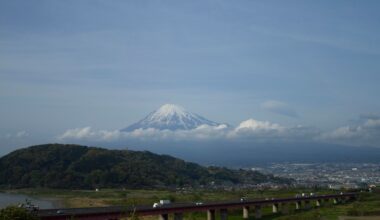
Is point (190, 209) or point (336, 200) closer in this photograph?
point (190, 209)

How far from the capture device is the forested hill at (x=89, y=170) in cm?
12638

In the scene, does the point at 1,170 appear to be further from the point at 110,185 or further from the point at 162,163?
the point at 162,163

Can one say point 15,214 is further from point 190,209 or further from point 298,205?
point 298,205

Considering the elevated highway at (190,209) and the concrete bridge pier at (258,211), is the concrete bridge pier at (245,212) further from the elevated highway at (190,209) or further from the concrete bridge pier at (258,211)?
the concrete bridge pier at (258,211)

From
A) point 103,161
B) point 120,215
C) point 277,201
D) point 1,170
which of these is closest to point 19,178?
point 1,170

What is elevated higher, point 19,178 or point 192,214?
point 19,178

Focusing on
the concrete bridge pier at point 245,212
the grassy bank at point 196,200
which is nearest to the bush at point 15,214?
the grassy bank at point 196,200

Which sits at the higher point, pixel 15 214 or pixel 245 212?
pixel 15 214

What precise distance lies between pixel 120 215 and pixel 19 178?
270 feet

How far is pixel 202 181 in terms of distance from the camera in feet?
497

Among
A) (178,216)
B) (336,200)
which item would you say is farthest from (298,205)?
(178,216)

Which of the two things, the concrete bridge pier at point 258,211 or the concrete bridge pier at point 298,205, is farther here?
the concrete bridge pier at point 298,205

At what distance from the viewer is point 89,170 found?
133 m

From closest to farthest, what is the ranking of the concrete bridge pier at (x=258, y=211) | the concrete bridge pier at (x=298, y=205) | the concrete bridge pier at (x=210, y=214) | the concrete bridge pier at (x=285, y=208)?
the concrete bridge pier at (x=210, y=214) → the concrete bridge pier at (x=258, y=211) → the concrete bridge pier at (x=285, y=208) → the concrete bridge pier at (x=298, y=205)
